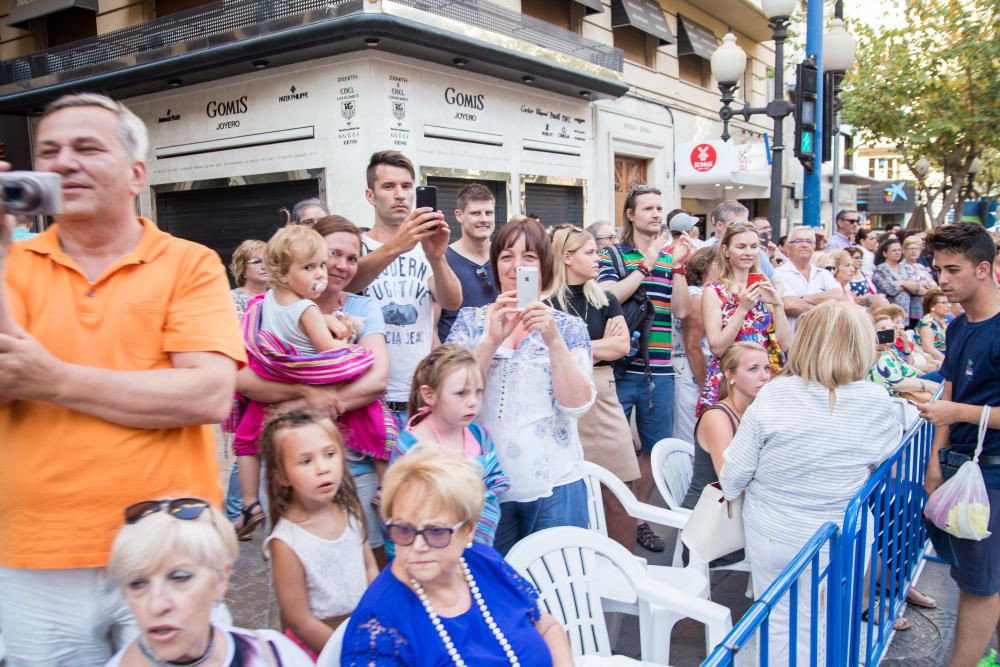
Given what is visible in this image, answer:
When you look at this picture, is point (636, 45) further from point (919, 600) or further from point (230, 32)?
point (919, 600)

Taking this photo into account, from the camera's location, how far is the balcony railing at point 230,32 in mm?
9578

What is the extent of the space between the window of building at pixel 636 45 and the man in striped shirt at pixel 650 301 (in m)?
10.8

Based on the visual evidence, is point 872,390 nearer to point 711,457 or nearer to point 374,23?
point 711,457

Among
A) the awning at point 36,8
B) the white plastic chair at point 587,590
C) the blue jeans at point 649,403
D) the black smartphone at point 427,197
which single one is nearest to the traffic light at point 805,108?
the blue jeans at point 649,403

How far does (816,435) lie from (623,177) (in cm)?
1337

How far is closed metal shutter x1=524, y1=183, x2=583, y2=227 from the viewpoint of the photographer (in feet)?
42.0

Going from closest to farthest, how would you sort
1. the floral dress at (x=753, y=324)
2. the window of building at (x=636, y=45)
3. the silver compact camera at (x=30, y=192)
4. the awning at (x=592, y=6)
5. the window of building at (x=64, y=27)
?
the silver compact camera at (x=30, y=192) → the floral dress at (x=753, y=324) → the awning at (x=592, y=6) → the window of building at (x=64, y=27) → the window of building at (x=636, y=45)

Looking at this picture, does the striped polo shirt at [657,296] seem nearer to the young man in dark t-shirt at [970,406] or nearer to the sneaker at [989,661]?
the young man in dark t-shirt at [970,406]

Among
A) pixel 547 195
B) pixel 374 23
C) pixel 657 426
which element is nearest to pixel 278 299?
pixel 657 426

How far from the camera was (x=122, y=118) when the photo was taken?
70.2 inches

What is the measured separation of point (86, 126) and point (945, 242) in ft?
11.0

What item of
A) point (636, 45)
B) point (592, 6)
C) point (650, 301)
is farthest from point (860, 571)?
point (636, 45)

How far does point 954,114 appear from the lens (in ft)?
51.2

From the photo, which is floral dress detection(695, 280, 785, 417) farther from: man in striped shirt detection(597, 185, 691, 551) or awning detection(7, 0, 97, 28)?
awning detection(7, 0, 97, 28)
